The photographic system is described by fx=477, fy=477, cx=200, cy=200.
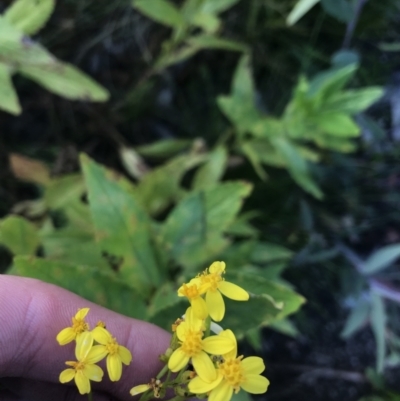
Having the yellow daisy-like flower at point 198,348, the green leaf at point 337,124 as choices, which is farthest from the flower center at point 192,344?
the green leaf at point 337,124

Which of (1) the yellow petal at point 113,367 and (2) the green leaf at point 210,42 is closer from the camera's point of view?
(1) the yellow petal at point 113,367

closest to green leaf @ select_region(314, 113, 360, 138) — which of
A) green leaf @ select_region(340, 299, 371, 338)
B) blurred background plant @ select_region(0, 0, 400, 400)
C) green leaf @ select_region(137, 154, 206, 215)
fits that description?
blurred background plant @ select_region(0, 0, 400, 400)

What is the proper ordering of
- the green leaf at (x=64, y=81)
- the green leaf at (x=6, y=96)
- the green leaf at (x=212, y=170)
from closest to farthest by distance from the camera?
the green leaf at (x=6, y=96) → the green leaf at (x=64, y=81) → the green leaf at (x=212, y=170)

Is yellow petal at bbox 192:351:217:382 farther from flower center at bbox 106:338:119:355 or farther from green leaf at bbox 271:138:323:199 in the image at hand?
green leaf at bbox 271:138:323:199

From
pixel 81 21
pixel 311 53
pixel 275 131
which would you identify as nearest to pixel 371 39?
pixel 311 53

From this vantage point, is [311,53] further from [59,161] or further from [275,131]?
[59,161]

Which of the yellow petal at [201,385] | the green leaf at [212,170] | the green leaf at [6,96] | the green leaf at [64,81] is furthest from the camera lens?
the green leaf at [212,170]

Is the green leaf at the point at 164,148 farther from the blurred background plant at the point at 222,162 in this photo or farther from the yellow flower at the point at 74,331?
the yellow flower at the point at 74,331

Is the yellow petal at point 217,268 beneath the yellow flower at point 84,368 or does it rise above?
above

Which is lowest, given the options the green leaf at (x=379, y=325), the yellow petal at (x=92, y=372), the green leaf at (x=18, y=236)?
the green leaf at (x=379, y=325)

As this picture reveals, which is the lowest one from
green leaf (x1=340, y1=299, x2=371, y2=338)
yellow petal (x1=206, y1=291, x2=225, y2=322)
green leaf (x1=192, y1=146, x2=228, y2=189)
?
green leaf (x1=340, y1=299, x2=371, y2=338)
